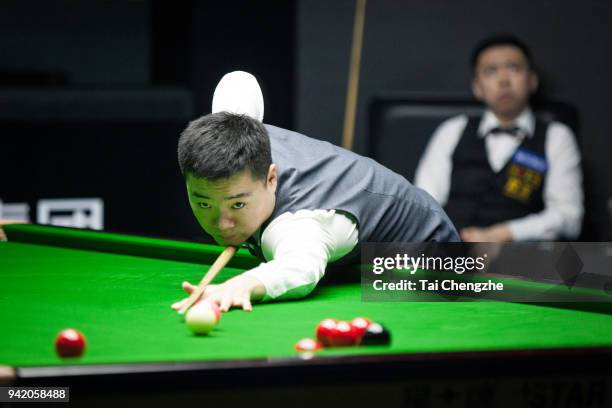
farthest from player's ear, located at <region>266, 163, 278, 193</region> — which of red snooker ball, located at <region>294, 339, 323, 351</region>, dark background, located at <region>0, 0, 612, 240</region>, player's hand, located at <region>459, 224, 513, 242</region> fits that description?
dark background, located at <region>0, 0, 612, 240</region>

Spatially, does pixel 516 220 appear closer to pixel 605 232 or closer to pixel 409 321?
pixel 605 232

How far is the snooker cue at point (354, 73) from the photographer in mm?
5426

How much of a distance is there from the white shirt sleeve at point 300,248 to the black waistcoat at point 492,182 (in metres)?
2.44

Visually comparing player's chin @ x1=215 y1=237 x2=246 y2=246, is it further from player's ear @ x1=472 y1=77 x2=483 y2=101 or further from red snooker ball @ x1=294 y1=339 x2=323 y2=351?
player's ear @ x1=472 y1=77 x2=483 y2=101

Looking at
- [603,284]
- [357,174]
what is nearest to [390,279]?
[357,174]

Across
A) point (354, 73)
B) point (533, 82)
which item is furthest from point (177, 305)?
point (354, 73)

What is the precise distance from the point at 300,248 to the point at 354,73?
125 inches

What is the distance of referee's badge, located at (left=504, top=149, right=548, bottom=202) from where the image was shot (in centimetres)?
485

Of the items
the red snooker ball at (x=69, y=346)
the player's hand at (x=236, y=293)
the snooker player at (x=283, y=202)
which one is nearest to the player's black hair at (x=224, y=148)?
the snooker player at (x=283, y=202)

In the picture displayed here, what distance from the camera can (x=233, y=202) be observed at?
236 cm

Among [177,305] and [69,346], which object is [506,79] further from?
[69,346]

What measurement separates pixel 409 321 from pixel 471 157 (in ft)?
9.44

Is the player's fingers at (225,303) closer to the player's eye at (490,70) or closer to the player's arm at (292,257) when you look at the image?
the player's arm at (292,257)

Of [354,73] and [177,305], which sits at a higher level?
[354,73]
